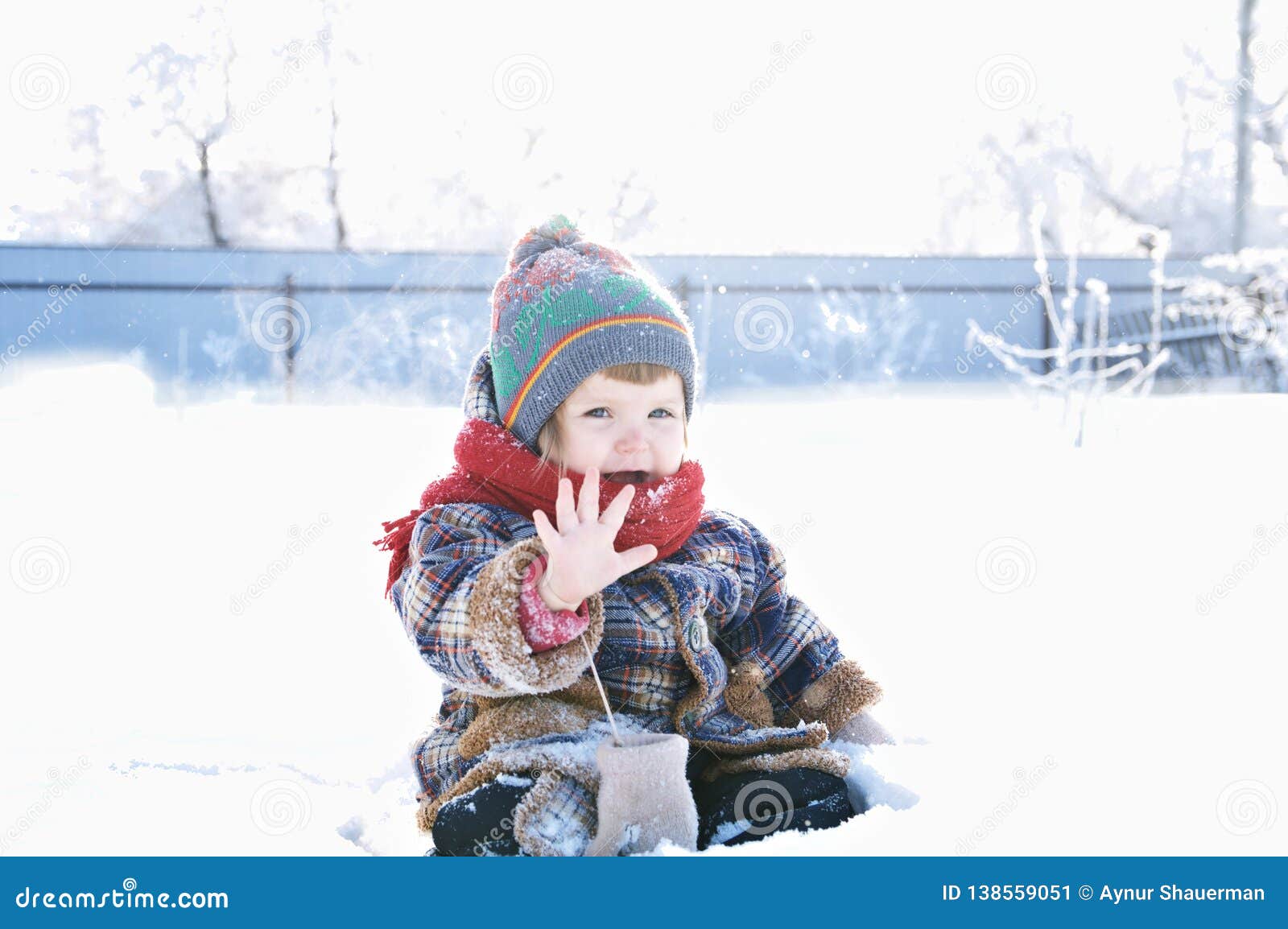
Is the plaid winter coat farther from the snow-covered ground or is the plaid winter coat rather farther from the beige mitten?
the snow-covered ground

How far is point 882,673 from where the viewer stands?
2615mm

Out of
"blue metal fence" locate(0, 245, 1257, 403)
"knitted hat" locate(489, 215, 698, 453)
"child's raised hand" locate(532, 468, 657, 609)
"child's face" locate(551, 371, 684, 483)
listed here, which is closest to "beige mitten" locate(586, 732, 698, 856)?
"child's raised hand" locate(532, 468, 657, 609)

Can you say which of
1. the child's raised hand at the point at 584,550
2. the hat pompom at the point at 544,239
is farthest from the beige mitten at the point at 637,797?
the hat pompom at the point at 544,239

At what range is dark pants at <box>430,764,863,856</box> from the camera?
1.49 meters

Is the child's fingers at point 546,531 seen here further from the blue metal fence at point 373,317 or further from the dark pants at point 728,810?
the blue metal fence at point 373,317

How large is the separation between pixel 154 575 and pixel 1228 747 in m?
3.13

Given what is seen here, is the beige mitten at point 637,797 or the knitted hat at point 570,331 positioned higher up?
the knitted hat at point 570,331

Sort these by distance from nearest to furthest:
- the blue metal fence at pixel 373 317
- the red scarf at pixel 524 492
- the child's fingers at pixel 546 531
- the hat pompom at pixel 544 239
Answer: the child's fingers at pixel 546 531, the red scarf at pixel 524 492, the hat pompom at pixel 544 239, the blue metal fence at pixel 373 317

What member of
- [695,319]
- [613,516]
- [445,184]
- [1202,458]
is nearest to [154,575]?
[613,516]

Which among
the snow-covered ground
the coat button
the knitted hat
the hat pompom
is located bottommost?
the snow-covered ground

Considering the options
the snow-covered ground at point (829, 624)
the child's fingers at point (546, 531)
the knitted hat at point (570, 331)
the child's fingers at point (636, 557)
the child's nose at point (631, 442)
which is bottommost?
the snow-covered ground at point (829, 624)

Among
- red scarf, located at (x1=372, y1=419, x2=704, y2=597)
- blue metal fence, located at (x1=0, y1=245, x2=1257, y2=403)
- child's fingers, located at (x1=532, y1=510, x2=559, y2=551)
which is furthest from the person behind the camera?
blue metal fence, located at (x1=0, y1=245, x2=1257, y2=403)

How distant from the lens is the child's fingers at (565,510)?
1428mm

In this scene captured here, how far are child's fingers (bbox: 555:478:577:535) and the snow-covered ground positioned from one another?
479mm
